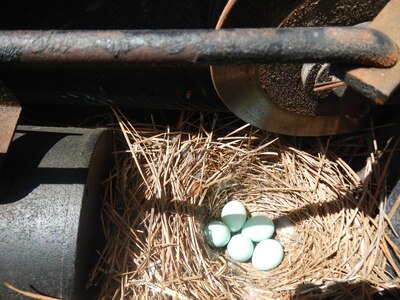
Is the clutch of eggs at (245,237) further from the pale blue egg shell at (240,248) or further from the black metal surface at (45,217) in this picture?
the black metal surface at (45,217)

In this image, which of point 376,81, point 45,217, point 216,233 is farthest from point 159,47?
point 216,233

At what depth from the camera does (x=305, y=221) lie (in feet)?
5.08

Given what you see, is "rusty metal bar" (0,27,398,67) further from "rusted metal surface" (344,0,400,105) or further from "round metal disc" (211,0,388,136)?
"round metal disc" (211,0,388,136)

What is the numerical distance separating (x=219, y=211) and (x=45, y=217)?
2.14ft

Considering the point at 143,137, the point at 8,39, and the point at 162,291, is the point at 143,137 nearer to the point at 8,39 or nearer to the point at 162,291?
the point at 162,291

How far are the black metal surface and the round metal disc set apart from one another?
438 mm

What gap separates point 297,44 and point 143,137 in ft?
2.47

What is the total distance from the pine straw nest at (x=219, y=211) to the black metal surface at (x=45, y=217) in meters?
0.18

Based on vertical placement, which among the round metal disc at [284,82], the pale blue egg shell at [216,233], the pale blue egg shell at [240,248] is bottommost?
the pale blue egg shell at [240,248]

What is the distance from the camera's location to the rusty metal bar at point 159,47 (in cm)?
81

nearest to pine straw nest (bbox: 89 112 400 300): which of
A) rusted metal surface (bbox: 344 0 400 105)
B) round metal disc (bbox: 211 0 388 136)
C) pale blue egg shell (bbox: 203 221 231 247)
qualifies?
pale blue egg shell (bbox: 203 221 231 247)

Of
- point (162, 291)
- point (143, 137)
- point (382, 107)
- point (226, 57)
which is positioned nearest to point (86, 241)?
point (162, 291)

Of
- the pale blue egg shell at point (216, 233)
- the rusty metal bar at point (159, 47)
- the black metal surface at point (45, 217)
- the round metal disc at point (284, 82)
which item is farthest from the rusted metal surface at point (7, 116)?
the pale blue egg shell at point (216, 233)

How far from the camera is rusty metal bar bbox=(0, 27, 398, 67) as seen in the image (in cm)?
81
